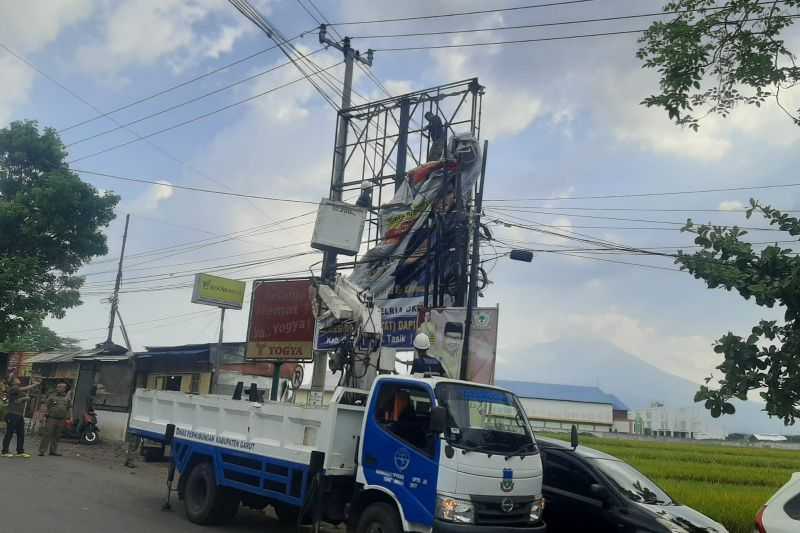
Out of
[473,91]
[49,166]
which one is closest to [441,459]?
[473,91]

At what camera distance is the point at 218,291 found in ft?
84.9

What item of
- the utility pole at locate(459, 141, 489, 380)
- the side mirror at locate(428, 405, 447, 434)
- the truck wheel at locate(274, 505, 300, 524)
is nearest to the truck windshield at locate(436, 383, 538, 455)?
the side mirror at locate(428, 405, 447, 434)

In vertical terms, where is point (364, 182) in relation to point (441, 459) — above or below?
above

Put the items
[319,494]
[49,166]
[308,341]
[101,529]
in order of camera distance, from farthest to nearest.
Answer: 1. [49,166]
2. [308,341]
3. [101,529]
4. [319,494]

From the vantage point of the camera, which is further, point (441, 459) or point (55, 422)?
point (55, 422)

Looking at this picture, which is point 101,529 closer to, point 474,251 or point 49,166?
point 474,251

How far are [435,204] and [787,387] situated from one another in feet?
38.4

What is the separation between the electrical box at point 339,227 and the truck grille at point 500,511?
436 inches

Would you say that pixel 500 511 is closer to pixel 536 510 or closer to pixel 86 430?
pixel 536 510

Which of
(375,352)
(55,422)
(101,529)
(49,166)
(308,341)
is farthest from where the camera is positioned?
(49,166)

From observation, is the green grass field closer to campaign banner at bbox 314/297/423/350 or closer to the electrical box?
campaign banner at bbox 314/297/423/350

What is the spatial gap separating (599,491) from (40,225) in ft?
68.4

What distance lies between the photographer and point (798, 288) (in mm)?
6215

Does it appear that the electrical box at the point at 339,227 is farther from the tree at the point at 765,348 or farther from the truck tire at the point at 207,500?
the tree at the point at 765,348
